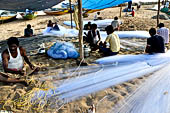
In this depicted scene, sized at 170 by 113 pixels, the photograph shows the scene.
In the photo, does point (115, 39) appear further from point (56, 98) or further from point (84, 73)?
point (56, 98)

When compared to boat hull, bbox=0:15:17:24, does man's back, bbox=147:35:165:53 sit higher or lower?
lower

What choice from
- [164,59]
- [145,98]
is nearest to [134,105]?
[145,98]

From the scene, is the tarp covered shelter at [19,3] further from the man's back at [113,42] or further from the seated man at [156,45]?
the seated man at [156,45]

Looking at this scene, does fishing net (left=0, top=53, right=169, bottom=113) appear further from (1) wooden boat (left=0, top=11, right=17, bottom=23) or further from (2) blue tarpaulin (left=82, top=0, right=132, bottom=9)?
(1) wooden boat (left=0, top=11, right=17, bottom=23)

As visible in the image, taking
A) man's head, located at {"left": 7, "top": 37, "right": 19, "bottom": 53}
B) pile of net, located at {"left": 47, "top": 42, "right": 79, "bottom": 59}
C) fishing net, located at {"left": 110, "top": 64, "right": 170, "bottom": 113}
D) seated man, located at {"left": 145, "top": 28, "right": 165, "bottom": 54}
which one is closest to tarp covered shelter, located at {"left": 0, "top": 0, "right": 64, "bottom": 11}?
pile of net, located at {"left": 47, "top": 42, "right": 79, "bottom": 59}

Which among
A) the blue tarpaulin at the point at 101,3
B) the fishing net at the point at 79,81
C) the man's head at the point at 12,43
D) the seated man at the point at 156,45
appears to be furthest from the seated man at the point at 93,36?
the man's head at the point at 12,43

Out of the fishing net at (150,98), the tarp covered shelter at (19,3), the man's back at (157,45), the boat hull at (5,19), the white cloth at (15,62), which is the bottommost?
the fishing net at (150,98)

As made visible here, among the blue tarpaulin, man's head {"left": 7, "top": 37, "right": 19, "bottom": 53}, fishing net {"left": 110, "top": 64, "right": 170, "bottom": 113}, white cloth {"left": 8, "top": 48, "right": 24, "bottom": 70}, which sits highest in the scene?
the blue tarpaulin

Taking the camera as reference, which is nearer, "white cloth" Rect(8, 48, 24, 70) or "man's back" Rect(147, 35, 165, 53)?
"white cloth" Rect(8, 48, 24, 70)

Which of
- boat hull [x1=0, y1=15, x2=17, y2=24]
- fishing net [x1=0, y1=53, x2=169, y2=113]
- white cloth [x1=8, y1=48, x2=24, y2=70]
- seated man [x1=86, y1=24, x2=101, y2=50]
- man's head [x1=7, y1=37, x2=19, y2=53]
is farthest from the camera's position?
boat hull [x1=0, y1=15, x2=17, y2=24]

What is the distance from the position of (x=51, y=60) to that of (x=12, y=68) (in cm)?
110

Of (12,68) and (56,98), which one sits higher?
(12,68)

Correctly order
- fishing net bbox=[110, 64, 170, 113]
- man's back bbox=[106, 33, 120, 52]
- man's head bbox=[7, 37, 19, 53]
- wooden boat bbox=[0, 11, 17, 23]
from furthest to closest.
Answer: wooden boat bbox=[0, 11, 17, 23] < man's back bbox=[106, 33, 120, 52] < man's head bbox=[7, 37, 19, 53] < fishing net bbox=[110, 64, 170, 113]

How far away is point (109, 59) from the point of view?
313 centimetres
